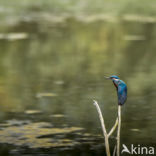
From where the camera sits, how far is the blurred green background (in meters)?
8.84

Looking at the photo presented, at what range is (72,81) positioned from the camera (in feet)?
46.2

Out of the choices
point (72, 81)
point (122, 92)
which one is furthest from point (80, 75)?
point (122, 92)

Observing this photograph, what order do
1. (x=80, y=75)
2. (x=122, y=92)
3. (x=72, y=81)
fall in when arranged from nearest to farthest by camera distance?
(x=122, y=92) < (x=72, y=81) < (x=80, y=75)

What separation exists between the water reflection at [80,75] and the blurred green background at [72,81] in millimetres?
16

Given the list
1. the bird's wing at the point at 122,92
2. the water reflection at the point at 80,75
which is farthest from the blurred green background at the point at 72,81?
the bird's wing at the point at 122,92

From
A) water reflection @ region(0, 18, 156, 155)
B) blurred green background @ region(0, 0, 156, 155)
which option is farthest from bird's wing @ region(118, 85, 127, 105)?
water reflection @ region(0, 18, 156, 155)

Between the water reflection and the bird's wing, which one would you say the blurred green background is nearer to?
the water reflection

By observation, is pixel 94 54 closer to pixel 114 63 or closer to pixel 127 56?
pixel 127 56

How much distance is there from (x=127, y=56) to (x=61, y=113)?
8.48 metres

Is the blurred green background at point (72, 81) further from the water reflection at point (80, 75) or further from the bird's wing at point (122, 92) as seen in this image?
the bird's wing at point (122, 92)

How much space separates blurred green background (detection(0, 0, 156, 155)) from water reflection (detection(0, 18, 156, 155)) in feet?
0.05

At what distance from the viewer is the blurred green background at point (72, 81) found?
348 inches

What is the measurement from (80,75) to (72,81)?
1000 mm

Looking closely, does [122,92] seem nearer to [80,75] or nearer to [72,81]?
[72,81]
